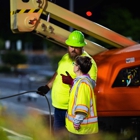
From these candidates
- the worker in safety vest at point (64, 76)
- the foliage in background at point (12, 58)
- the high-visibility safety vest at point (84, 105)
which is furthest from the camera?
the foliage in background at point (12, 58)

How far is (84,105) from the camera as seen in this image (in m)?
4.99

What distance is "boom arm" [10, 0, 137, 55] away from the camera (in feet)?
23.2

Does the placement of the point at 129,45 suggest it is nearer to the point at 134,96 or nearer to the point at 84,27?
the point at 84,27

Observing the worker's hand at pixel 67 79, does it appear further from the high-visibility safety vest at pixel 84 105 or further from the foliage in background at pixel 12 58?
the foliage in background at pixel 12 58

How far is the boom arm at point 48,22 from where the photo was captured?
278 inches

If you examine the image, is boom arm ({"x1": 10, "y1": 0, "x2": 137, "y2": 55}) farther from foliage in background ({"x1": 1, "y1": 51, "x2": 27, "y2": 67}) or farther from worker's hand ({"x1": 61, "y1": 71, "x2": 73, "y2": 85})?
foliage in background ({"x1": 1, "y1": 51, "x2": 27, "y2": 67})

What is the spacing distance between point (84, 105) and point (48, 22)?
2613mm

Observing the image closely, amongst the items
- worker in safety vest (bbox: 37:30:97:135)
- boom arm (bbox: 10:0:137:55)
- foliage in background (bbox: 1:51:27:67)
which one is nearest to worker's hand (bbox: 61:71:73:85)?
worker in safety vest (bbox: 37:30:97:135)

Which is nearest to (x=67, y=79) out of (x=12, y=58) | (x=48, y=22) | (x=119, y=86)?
(x=119, y=86)

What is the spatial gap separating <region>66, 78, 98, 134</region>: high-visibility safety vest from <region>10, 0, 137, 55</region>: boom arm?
224cm

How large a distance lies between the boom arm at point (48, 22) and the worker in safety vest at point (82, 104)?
85.5 inches

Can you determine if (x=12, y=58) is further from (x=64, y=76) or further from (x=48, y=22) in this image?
(x=64, y=76)

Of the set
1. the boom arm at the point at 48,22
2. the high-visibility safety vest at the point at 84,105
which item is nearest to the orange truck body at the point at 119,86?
the boom arm at the point at 48,22

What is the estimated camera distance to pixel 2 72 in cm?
4159
